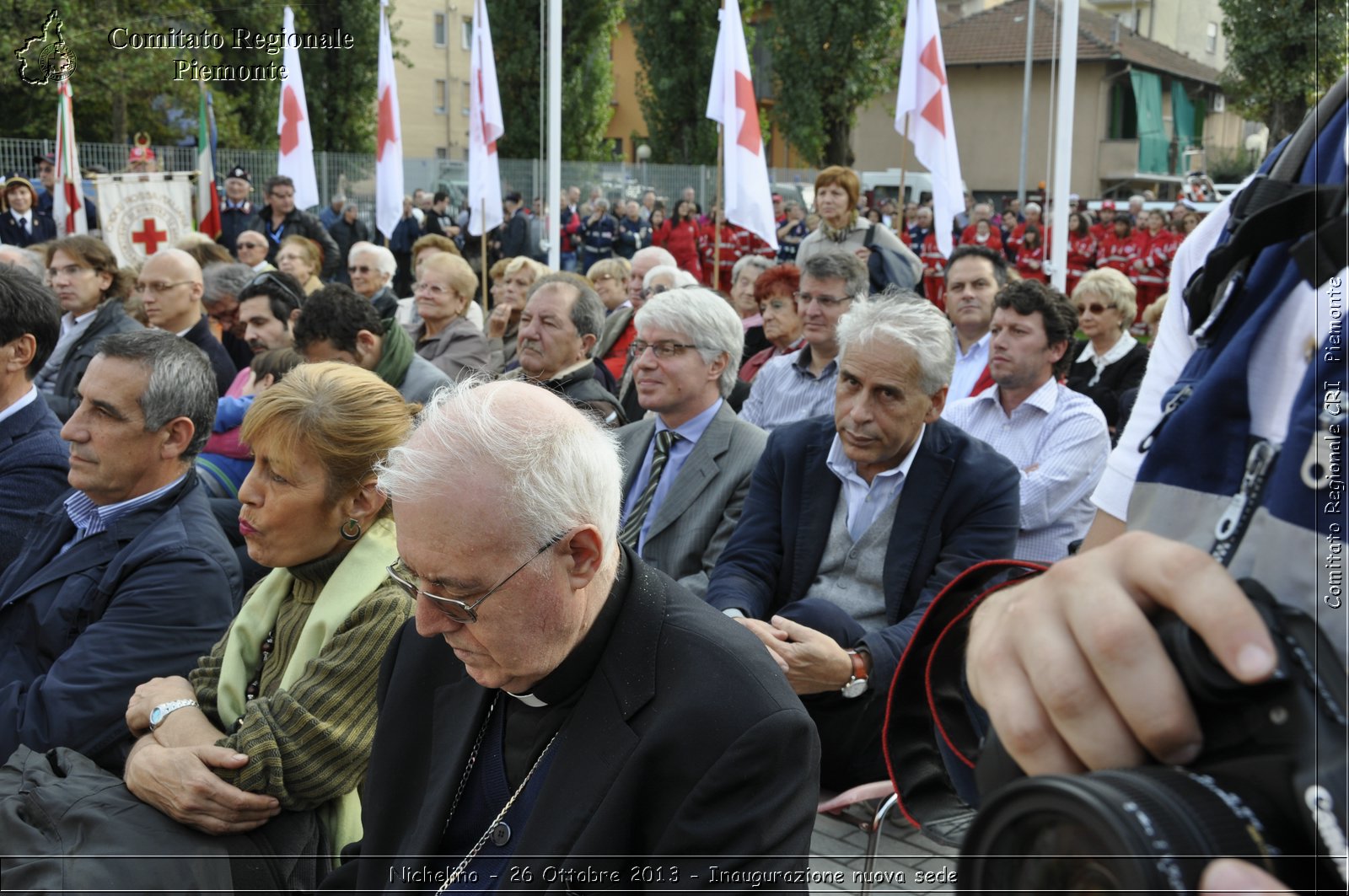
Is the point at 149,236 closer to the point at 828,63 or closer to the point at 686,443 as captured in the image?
the point at 686,443

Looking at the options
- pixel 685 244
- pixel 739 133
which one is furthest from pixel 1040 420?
pixel 685 244

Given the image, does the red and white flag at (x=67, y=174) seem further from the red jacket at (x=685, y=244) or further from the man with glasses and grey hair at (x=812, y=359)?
A: the red jacket at (x=685, y=244)

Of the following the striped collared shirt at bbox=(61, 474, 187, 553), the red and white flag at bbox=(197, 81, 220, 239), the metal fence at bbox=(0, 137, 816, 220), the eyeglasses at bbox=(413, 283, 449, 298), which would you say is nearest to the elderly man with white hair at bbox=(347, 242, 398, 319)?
the eyeglasses at bbox=(413, 283, 449, 298)

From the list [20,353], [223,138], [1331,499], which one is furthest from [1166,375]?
[223,138]

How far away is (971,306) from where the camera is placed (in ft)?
21.1

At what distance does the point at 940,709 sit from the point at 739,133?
8898mm

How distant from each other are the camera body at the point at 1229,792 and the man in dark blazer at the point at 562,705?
126cm

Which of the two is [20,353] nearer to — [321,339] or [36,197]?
[321,339]

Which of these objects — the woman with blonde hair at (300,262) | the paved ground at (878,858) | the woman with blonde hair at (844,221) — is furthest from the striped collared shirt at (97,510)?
the woman with blonde hair at (844,221)

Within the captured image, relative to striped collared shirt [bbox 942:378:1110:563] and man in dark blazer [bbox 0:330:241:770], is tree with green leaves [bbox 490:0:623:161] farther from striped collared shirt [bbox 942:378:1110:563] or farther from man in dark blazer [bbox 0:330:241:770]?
man in dark blazer [bbox 0:330:241:770]

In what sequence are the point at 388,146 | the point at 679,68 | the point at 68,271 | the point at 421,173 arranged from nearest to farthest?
the point at 68,271
the point at 388,146
the point at 421,173
the point at 679,68

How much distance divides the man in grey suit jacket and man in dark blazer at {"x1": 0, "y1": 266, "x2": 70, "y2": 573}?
192cm

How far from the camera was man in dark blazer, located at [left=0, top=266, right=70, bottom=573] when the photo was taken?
3885 millimetres

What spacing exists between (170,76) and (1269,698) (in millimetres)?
22734
